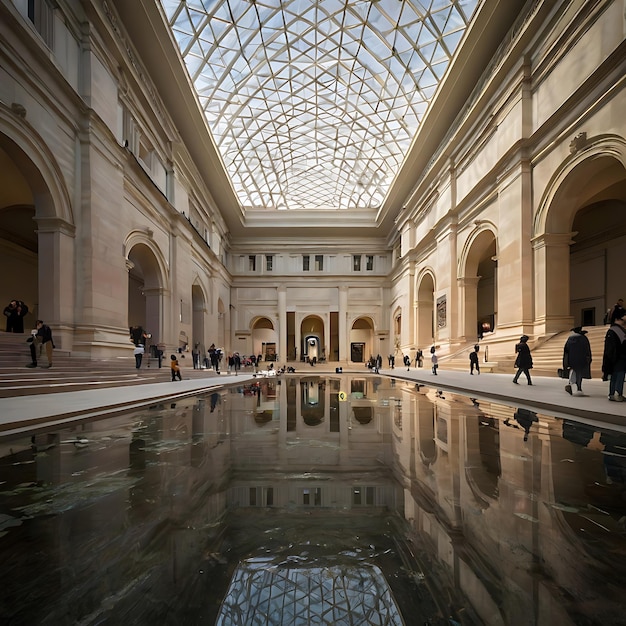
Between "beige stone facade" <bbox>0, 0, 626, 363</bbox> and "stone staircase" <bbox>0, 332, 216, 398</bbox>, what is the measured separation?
109cm

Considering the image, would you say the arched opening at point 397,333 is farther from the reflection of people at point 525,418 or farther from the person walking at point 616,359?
the reflection of people at point 525,418

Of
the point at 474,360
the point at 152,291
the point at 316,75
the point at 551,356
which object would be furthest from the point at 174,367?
the point at 316,75

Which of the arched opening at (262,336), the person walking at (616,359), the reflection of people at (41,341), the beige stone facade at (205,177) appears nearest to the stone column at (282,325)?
the arched opening at (262,336)

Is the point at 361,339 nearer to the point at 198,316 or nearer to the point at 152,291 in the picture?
the point at 198,316

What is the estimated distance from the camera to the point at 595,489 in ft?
8.72

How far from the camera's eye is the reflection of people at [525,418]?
4.86 metres

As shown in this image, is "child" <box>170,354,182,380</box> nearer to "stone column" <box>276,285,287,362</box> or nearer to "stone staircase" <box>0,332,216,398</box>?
"stone staircase" <box>0,332,216,398</box>

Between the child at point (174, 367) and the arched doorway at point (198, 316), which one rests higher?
the arched doorway at point (198, 316)

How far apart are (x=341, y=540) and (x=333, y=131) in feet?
109

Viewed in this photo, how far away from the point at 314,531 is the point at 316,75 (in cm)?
2878

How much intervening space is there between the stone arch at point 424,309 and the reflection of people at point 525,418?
23105 millimetres

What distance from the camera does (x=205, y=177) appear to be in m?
27.8

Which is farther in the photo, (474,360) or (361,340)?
(361,340)

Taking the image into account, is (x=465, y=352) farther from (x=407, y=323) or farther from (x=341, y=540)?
(x=341, y=540)
